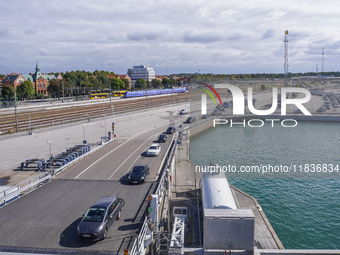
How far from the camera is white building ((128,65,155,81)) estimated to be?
176 meters

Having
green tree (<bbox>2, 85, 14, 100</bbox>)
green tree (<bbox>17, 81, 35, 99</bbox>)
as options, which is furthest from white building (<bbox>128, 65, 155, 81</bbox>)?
green tree (<bbox>2, 85, 14, 100</bbox>)

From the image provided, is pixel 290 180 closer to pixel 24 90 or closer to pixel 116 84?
pixel 24 90

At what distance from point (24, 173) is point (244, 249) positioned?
1502cm

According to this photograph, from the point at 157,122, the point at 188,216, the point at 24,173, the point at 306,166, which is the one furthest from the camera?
the point at 157,122

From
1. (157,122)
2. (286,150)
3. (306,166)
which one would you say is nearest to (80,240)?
(306,166)

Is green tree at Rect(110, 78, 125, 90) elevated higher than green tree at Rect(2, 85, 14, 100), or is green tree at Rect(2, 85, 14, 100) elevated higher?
green tree at Rect(110, 78, 125, 90)

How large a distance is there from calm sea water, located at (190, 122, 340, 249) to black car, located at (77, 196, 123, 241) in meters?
8.50

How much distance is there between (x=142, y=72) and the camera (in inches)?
7052

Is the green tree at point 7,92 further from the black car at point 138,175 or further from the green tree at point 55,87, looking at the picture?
the black car at point 138,175

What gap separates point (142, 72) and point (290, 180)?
163 m

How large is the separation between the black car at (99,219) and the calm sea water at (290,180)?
8.50 m

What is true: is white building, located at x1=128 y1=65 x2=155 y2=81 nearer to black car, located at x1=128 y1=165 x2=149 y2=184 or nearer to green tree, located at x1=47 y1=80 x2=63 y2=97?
green tree, located at x1=47 y1=80 x2=63 y2=97

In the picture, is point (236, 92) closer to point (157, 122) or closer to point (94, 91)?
point (157, 122)

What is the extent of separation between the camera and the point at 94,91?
102m
